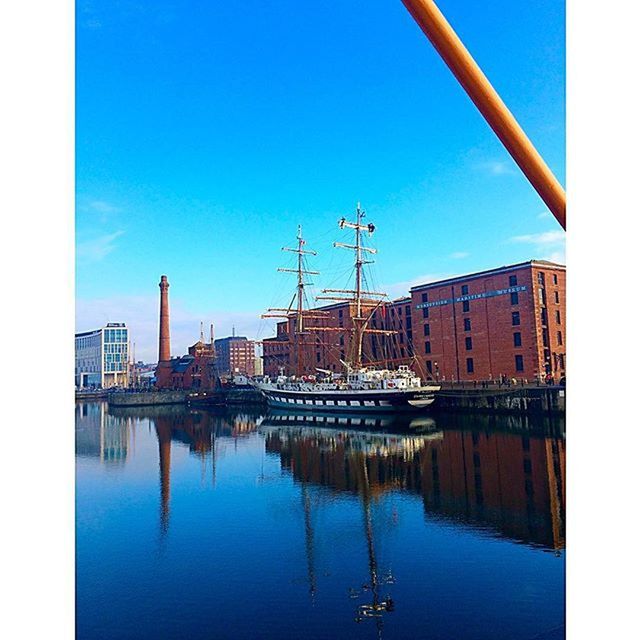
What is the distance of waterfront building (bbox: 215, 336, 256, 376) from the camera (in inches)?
3524

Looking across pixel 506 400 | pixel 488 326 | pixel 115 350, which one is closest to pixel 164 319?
pixel 115 350

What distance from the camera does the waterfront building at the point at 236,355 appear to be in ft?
294

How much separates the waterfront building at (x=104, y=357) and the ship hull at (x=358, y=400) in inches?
1723

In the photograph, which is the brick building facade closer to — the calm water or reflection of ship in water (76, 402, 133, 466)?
reflection of ship in water (76, 402, 133, 466)

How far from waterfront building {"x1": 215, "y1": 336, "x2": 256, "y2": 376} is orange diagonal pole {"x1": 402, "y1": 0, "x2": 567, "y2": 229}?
284 feet

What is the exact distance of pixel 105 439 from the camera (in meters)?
32.3

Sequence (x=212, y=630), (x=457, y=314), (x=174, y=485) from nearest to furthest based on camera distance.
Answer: (x=212, y=630), (x=174, y=485), (x=457, y=314)

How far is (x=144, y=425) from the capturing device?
41.0 meters

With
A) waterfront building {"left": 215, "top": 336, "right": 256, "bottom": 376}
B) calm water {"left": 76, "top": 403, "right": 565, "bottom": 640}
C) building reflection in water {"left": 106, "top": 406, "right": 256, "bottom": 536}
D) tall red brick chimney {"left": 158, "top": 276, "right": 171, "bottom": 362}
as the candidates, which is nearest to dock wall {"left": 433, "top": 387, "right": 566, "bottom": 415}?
calm water {"left": 76, "top": 403, "right": 565, "bottom": 640}

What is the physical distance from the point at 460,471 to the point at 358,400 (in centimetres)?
2009

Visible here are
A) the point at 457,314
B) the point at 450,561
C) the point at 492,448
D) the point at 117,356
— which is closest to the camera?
the point at 450,561
